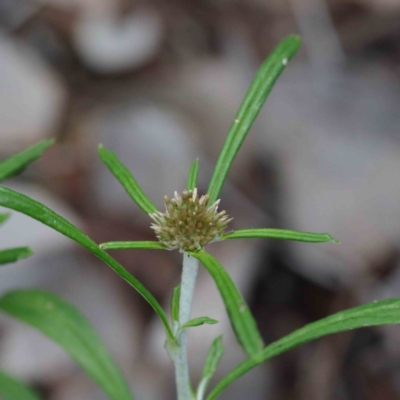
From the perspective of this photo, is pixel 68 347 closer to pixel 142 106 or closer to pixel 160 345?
pixel 160 345

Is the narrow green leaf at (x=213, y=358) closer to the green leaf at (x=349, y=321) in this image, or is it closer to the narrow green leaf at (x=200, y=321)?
the green leaf at (x=349, y=321)

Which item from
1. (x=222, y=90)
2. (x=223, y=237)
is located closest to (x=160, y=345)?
(x=223, y=237)

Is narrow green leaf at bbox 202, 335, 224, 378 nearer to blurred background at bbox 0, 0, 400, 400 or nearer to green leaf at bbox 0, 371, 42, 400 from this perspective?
green leaf at bbox 0, 371, 42, 400

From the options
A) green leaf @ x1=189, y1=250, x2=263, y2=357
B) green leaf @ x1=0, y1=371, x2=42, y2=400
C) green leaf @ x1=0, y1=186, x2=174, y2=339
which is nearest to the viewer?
green leaf @ x1=189, y1=250, x2=263, y2=357

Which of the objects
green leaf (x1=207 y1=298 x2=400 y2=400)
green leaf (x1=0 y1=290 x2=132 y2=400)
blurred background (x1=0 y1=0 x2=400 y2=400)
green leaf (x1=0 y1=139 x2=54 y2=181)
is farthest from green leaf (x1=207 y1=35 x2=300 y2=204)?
blurred background (x1=0 y1=0 x2=400 y2=400)

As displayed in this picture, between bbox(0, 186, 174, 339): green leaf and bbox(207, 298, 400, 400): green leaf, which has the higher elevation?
bbox(0, 186, 174, 339): green leaf

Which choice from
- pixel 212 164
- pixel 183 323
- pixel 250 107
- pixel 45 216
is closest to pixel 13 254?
pixel 45 216
